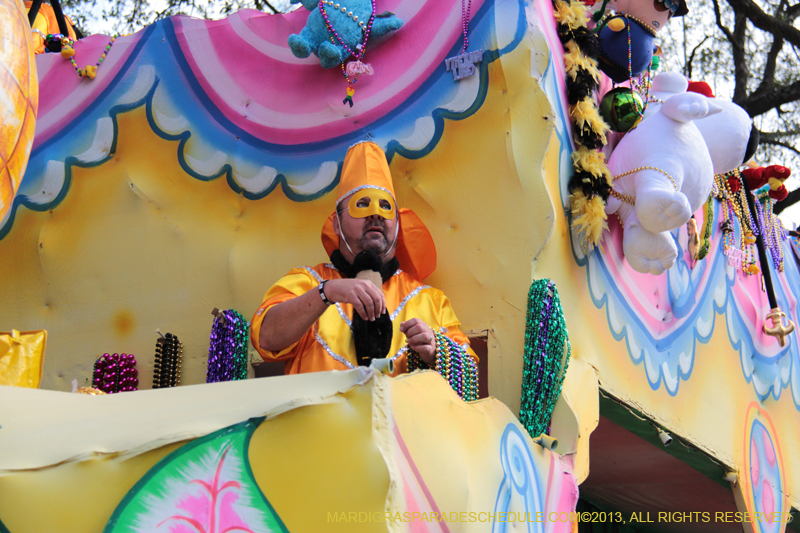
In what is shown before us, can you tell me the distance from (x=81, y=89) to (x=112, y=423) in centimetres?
248

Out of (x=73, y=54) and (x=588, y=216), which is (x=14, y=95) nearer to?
(x=588, y=216)

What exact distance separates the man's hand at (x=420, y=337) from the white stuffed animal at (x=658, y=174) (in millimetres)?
1082

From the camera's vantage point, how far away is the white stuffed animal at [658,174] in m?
2.96

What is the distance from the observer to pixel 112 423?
160 cm

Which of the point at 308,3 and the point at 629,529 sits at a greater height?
the point at 308,3

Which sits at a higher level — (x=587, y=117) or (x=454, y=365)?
(x=587, y=117)

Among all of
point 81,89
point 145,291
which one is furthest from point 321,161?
point 81,89

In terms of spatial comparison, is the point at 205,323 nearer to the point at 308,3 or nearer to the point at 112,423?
the point at 308,3

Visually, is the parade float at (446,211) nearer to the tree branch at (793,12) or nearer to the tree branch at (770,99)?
the tree branch at (770,99)

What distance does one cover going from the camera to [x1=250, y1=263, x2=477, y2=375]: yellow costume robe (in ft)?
8.37

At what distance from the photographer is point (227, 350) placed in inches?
111

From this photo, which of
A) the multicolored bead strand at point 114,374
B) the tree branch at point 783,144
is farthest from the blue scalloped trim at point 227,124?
the tree branch at point 783,144

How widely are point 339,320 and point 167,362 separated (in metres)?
0.95

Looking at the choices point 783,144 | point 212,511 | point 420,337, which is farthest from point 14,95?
Result: point 783,144
